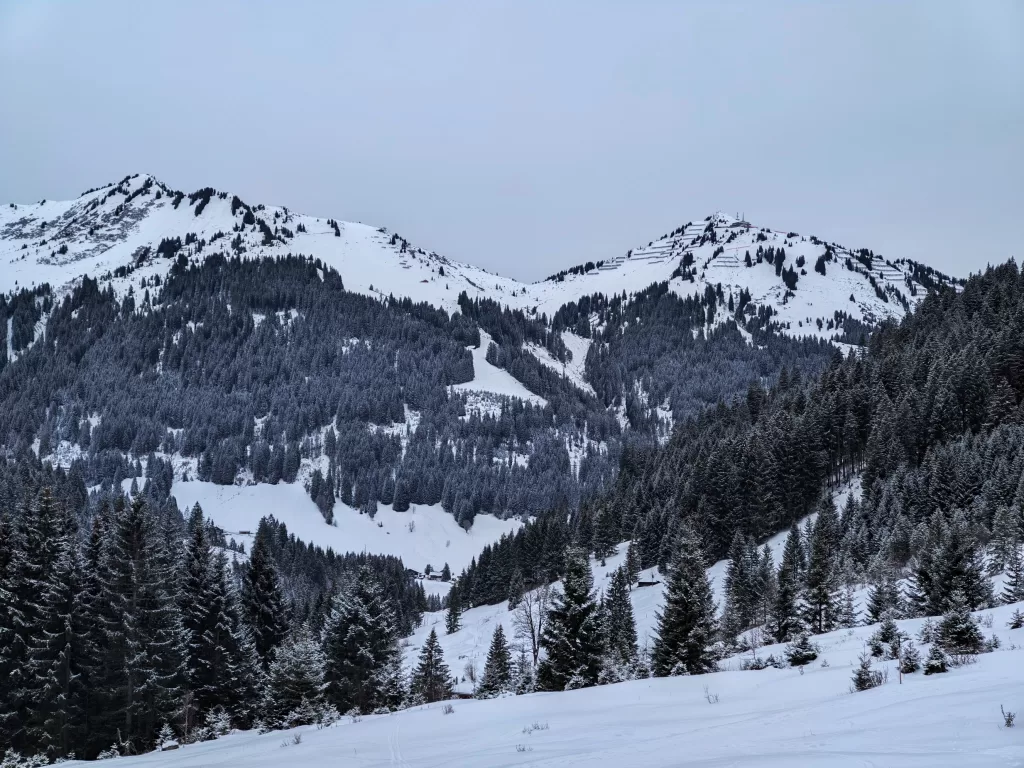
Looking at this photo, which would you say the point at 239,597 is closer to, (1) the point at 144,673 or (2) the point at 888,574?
(1) the point at 144,673

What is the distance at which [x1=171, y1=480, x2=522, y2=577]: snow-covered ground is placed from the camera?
159 metres

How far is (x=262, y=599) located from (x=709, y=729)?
116ft

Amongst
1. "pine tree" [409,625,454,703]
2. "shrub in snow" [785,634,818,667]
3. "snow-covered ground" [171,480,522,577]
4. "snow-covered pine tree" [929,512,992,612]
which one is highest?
"snow-covered ground" [171,480,522,577]

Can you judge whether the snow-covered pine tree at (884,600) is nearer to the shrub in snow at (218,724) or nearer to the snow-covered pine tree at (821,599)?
the snow-covered pine tree at (821,599)

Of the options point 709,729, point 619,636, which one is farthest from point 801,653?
point 619,636

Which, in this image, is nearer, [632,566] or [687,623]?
[687,623]


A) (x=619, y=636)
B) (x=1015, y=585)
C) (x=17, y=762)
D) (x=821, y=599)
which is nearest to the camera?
(x=17, y=762)

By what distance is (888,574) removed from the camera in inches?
1631

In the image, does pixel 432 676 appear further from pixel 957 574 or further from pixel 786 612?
pixel 957 574

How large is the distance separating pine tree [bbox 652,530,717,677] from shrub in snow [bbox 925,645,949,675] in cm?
1190

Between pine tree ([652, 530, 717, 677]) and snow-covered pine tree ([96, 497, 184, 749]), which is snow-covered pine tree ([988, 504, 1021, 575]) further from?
snow-covered pine tree ([96, 497, 184, 749])

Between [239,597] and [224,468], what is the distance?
153892mm

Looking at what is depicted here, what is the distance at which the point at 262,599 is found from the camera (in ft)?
136

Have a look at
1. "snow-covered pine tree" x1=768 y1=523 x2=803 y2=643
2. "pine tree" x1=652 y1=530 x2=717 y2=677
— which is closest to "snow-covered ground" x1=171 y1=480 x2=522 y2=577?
"snow-covered pine tree" x1=768 y1=523 x2=803 y2=643
